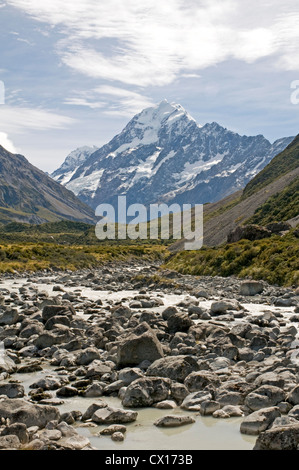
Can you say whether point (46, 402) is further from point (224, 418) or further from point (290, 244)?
point (290, 244)

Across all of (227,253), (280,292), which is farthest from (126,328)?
(227,253)

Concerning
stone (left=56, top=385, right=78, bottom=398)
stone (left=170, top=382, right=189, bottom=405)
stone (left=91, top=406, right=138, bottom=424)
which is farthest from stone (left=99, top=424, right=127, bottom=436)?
stone (left=56, top=385, right=78, bottom=398)

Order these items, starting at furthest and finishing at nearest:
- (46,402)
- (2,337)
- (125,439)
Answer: (2,337) < (46,402) < (125,439)

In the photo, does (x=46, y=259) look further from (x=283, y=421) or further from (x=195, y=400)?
(x=283, y=421)

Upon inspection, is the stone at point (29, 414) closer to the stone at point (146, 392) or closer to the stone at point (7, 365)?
the stone at point (146, 392)

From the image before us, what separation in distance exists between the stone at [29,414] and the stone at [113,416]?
106 cm

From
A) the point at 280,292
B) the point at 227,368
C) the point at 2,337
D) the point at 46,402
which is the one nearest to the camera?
the point at 46,402

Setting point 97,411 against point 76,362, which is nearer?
point 97,411

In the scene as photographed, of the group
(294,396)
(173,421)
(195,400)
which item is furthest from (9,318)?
(294,396)

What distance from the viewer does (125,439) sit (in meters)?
11.8

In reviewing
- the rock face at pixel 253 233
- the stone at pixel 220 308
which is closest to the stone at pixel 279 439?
the stone at pixel 220 308

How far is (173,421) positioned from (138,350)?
614cm

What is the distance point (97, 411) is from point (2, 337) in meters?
12.4

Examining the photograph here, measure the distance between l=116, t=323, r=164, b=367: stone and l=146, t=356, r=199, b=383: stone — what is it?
4.61 feet
